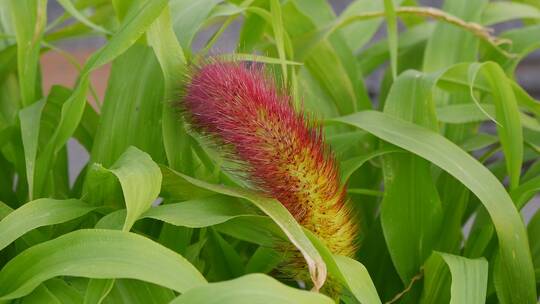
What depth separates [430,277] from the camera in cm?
83

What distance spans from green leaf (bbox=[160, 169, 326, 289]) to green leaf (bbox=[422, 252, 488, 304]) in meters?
0.13

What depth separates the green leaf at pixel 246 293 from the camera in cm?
57

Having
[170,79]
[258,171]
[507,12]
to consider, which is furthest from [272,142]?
[507,12]

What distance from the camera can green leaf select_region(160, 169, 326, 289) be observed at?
0.65 m

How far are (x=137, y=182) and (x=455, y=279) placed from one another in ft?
0.87

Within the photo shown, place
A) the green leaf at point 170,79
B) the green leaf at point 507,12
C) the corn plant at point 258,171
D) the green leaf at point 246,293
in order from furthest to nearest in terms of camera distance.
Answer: the green leaf at point 507,12
the green leaf at point 170,79
the corn plant at point 258,171
the green leaf at point 246,293

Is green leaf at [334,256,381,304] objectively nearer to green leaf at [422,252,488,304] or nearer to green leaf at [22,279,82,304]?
green leaf at [422,252,488,304]

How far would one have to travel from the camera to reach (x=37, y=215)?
0.71 meters

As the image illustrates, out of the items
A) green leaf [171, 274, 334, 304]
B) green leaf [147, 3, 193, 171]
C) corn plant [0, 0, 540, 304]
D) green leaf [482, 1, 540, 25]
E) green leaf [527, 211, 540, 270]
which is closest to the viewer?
green leaf [171, 274, 334, 304]

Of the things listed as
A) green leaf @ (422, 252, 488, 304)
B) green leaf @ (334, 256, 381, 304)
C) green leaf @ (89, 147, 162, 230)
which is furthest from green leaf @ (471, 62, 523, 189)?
green leaf @ (89, 147, 162, 230)

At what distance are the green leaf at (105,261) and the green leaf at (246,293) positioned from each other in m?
0.04

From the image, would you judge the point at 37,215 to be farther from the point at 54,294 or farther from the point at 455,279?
the point at 455,279

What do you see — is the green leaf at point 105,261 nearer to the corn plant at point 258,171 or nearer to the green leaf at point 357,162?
the corn plant at point 258,171

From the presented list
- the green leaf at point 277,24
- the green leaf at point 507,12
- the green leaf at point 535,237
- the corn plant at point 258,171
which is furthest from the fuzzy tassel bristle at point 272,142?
the green leaf at point 507,12
